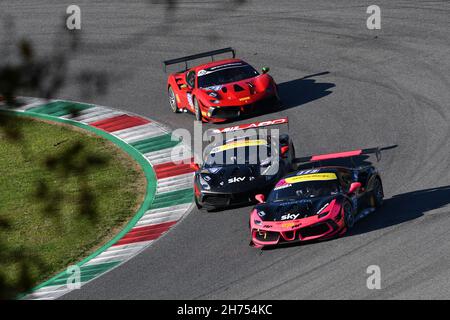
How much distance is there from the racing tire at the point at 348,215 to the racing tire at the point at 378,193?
1.00 metres

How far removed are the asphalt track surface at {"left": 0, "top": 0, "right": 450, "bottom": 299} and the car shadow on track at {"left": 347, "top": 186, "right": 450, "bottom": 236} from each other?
30mm

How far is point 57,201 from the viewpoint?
13.2 feet

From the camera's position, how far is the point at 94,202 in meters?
4.13

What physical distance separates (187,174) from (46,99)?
13.4 m

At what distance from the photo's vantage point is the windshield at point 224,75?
19.8 m

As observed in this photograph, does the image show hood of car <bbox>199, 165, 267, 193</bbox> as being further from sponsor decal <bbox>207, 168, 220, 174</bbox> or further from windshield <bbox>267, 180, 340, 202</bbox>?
windshield <bbox>267, 180, 340, 202</bbox>

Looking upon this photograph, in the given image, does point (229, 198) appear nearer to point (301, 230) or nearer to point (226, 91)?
point (301, 230)

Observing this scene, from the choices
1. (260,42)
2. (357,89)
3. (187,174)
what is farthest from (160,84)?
(187,174)

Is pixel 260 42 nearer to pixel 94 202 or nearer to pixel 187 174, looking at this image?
pixel 187 174

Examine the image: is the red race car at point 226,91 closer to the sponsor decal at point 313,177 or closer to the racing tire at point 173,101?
the racing tire at point 173,101

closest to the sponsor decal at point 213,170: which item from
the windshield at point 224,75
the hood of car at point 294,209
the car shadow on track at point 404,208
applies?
the hood of car at point 294,209

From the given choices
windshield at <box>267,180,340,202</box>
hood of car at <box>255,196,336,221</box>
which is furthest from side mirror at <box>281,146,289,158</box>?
hood of car at <box>255,196,336,221</box>

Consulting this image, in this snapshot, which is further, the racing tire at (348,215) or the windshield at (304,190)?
the windshield at (304,190)

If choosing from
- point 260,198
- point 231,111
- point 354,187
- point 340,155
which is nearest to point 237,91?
point 231,111
